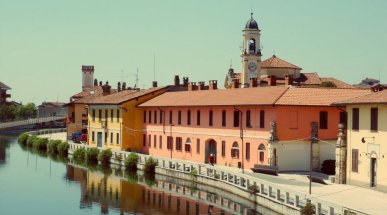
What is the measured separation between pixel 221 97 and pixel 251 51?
41577mm

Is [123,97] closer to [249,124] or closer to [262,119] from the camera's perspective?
[249,124]

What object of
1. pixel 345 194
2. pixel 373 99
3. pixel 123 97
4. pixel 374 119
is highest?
pixel 123 97

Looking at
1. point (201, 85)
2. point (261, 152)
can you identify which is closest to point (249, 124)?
point (261, 152)

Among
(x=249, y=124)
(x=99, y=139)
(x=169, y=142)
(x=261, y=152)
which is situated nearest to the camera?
(x=261, y=152)

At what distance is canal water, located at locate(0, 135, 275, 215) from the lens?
36784 mm

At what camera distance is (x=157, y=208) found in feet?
122

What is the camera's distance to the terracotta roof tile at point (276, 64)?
9888 cm

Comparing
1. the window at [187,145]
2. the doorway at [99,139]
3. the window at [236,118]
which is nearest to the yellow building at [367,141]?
the window at [236,118]

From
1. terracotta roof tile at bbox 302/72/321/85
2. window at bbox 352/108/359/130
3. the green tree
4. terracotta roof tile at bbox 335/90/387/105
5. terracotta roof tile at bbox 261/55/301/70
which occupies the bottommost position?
the green tree

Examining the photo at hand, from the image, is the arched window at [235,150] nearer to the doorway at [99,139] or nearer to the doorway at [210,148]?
the doorway at [210,148]

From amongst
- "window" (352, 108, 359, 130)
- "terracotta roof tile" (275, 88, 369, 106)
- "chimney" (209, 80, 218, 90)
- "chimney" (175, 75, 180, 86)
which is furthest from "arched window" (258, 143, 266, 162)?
"chimney" (175, 75, 180, 86)

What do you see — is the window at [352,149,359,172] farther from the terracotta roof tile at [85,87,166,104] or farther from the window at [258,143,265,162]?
the terracotta roof tile at [85,87,166,104]

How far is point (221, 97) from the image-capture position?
55625mm

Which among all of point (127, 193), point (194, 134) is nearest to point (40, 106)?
point (194, 134)
